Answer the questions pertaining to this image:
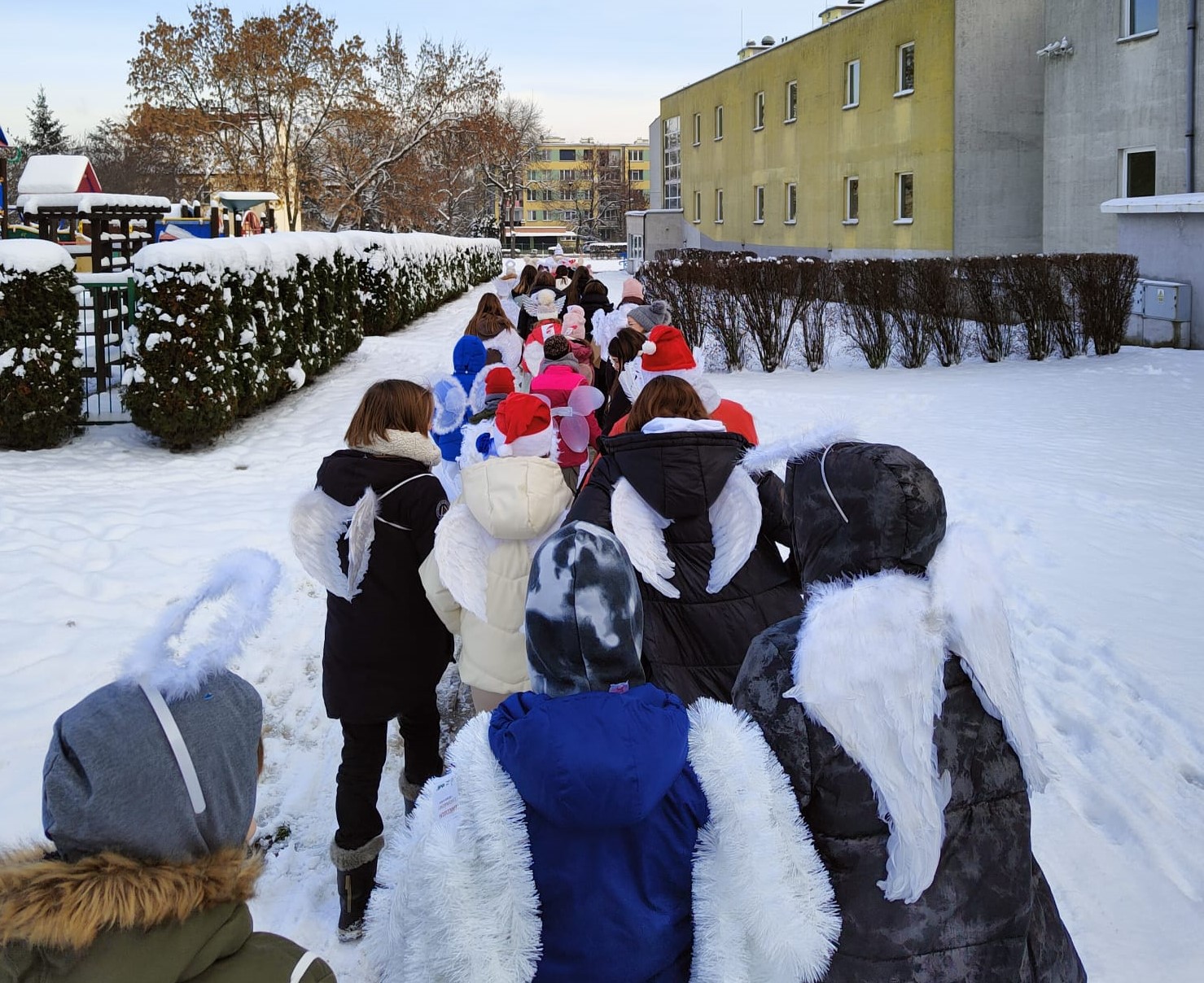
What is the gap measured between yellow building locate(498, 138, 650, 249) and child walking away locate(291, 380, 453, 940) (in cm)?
8276

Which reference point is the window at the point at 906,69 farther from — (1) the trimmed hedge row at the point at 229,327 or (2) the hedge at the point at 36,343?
(2) the hedge at the point at 36,343

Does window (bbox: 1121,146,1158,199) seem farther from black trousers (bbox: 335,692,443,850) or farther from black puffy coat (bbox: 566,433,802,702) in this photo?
black trousers (bbox: 335,692,443,850)

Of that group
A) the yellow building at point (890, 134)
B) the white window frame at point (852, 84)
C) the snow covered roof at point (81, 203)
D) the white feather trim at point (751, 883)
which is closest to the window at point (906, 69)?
the yellow building at point (890, 134)

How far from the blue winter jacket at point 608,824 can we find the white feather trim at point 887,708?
27 cm

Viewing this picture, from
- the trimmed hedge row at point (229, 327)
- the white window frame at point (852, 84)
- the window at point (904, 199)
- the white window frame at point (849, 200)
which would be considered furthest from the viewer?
the white window frame at point (849, 200)

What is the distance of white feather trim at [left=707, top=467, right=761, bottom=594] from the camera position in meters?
3.45

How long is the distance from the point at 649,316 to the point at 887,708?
6.82 m

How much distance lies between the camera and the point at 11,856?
5.09 feet

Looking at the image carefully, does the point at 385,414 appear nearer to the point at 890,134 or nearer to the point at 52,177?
the point at 52,177

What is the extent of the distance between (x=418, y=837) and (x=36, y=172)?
740 inches

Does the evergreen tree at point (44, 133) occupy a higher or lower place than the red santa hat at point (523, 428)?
higher

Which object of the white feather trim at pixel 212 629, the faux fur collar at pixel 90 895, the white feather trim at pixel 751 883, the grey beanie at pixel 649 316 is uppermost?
the grey beanie at pixel 649 316

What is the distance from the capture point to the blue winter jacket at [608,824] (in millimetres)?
1718

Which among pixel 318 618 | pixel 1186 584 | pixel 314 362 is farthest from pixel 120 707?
pixel 314 362
